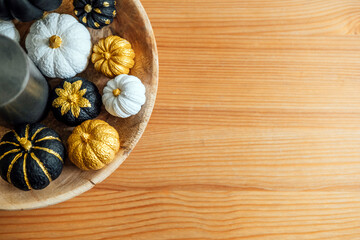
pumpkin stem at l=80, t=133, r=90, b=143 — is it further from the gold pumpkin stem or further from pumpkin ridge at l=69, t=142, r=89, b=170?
the gold pumpkin stem

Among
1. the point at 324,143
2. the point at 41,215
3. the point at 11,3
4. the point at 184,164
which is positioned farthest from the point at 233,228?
the point at 11,3

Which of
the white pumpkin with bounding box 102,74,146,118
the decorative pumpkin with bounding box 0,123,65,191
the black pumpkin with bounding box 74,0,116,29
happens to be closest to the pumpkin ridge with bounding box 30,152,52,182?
the decorative pumpkin with bounding box 0,123,65,191

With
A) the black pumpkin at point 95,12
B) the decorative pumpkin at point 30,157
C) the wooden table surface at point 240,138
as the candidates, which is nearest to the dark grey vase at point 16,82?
the decorative pumpkin at point 30,157

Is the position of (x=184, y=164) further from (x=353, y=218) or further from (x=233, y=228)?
(x=353, y=218)

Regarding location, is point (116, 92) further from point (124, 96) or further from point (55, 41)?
point (55, 41)

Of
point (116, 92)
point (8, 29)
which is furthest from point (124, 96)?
point (8, 29)

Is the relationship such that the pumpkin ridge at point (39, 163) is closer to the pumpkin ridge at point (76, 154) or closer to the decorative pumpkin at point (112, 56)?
the pumpkin ridge at point (76, 154)
